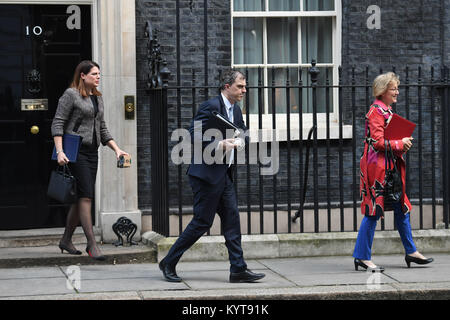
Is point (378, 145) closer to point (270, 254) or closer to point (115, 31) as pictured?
point (270, 254)

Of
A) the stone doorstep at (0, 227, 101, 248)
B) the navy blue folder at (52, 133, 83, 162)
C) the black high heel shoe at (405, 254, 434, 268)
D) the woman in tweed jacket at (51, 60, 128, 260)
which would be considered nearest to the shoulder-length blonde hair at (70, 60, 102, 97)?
the woman in tweed jacket at (51, 60, 128, 260)

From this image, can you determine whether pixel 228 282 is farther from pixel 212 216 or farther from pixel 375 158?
pixel 375 158

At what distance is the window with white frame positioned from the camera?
415 inches

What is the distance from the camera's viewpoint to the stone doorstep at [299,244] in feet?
29.1

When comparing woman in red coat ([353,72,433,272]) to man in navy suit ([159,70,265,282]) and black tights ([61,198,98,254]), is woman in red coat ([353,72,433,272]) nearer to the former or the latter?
man in navy suit ([159,70,265,282])

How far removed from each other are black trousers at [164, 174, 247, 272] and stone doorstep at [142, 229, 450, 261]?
1.27 metres

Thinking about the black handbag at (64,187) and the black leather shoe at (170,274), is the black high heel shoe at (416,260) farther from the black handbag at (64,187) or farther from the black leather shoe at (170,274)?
the black handbag at (64,187)

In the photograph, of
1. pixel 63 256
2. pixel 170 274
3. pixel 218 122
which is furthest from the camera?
pixel 63 256

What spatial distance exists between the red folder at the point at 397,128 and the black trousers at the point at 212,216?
1.52 meters

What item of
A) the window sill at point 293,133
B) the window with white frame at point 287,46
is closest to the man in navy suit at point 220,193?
the window sill at point 293,133

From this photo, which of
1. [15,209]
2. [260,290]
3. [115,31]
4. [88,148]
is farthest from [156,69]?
[260,290]

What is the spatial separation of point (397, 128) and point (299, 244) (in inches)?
70.6

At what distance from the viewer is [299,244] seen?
905 centimetres

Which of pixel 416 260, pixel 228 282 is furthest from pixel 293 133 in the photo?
pixel 228 282
